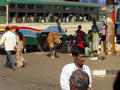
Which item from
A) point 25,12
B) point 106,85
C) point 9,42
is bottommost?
point 106,85

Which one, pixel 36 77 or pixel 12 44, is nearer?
pixel 36 77

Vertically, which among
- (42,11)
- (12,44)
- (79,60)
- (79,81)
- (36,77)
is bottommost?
(36,77)

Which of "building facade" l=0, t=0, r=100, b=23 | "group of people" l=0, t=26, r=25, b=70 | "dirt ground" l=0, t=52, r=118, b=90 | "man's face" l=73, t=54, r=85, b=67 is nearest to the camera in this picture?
"man's face" l=73, t=54, r=85, b=67

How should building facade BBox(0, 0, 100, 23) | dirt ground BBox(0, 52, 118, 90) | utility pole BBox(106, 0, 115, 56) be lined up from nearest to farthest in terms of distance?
dirt ground BBox(0, 52, 118, 90), utility pole BBox(106, 0, 115, 56), building facade BBox(0, 0, 100, 23)

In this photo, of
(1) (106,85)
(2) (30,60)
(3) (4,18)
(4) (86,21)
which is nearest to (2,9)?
(3) (4,18)

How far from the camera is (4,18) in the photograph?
1666cm

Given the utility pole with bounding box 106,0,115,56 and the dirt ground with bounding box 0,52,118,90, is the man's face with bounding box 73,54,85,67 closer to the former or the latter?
the dirt ground with bounding box 0,52,118,90

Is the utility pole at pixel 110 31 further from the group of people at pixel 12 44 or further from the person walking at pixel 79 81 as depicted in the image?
the person walking at pixel 79 81

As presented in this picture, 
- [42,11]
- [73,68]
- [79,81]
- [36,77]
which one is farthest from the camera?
[42,11]

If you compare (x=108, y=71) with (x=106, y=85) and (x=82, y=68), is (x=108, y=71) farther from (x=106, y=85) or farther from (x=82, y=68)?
(x=82, y=68)

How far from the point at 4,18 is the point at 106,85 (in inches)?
350

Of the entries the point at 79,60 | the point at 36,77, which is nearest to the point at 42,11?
the point at 36,77

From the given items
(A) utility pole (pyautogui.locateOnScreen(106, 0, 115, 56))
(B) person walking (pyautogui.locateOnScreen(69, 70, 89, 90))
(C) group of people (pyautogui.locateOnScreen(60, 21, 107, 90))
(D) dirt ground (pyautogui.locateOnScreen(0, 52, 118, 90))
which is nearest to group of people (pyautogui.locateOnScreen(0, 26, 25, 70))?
(D) dirt ground (pyautogui.locateOnScreen(0, 52, 118, 90))

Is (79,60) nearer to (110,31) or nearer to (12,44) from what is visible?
(12,44)
